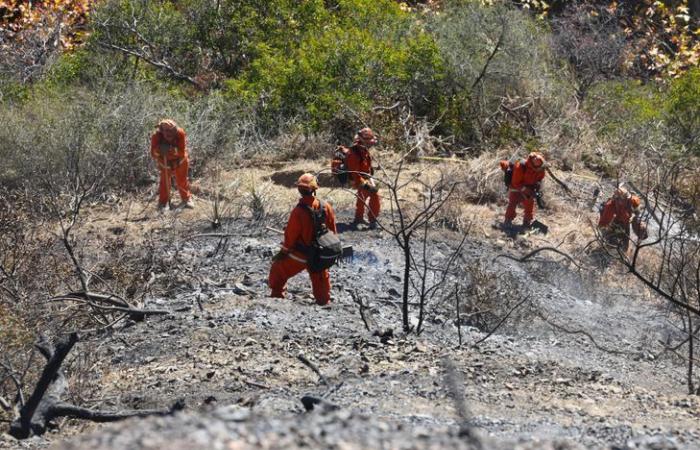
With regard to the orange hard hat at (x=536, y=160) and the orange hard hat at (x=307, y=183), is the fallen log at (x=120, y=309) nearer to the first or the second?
the orange hard hat at (x=307, y=183)

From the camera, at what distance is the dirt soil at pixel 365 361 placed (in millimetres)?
5164

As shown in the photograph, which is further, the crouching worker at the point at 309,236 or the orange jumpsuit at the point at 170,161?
the orange jumpsuit at the point at 170,161

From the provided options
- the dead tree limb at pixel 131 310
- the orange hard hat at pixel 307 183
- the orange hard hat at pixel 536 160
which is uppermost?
the orange hard hat at pixel 536 160

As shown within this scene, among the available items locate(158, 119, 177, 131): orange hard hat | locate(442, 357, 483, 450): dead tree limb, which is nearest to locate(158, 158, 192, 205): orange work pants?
locate(158, 119, 177, 131): orange hard hat

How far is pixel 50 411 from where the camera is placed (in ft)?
23.7

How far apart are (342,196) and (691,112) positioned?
7568 millimetres

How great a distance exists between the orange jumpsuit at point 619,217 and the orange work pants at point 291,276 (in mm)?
4581

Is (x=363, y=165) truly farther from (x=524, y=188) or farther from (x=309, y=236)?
(x=309, y=236)

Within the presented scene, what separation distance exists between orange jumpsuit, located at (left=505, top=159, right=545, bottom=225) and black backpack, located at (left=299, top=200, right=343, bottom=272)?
4.82 m

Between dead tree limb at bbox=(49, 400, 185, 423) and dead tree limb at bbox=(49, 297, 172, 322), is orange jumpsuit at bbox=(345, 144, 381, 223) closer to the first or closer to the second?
dead tree limb at bbox=(49, 297, 172, 322)

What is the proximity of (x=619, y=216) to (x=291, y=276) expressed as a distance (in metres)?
5.10

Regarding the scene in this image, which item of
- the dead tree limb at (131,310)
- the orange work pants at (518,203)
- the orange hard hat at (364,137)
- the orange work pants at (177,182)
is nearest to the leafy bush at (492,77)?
the orange work pants at (518,203)

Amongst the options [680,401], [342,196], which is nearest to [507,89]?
[342,196]

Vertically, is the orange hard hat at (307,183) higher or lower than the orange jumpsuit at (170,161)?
higher
